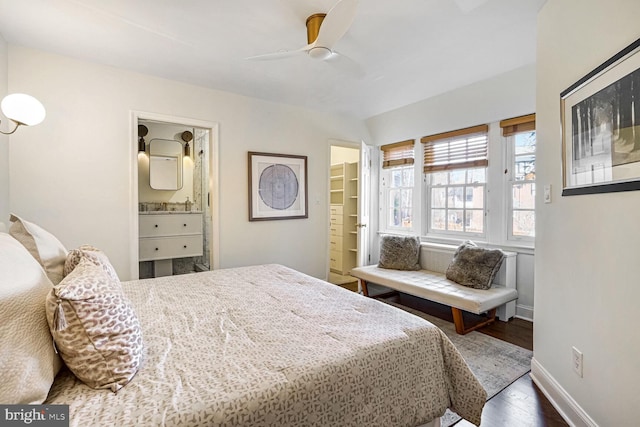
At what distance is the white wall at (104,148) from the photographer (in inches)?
99.3

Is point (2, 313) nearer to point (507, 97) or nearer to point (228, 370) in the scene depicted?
point (228, 370)

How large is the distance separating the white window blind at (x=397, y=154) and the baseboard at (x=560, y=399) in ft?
9.58

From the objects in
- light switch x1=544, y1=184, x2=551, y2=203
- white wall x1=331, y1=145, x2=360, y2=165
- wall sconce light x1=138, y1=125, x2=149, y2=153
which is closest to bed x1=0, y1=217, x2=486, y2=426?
light switch x1=544, y1=184, x2=551, y2=203

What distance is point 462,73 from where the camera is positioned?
122 inches

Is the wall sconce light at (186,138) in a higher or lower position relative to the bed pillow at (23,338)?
higher

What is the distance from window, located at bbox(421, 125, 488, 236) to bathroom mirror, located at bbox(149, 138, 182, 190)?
3771 mm

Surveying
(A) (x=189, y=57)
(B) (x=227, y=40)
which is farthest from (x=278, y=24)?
(A) (x=189, y=57)

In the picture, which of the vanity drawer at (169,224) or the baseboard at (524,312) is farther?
the vanity drawer at (169,224)

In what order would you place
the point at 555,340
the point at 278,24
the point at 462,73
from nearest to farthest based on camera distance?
1. the point at 555,340
2. the point at 278,24
3. the point at 462,73

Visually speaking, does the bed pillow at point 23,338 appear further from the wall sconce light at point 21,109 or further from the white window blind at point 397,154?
the white window blind at point 397,154

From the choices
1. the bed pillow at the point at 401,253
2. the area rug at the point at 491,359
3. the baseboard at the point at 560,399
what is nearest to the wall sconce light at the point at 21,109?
the area rug at the point at 491,359

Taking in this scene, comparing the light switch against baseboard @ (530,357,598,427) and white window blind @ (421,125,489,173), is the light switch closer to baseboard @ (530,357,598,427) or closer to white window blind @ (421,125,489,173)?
baseboard @ (530,357,598,427)

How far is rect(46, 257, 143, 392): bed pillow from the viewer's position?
0.90 meters

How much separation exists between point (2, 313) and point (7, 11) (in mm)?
2406
